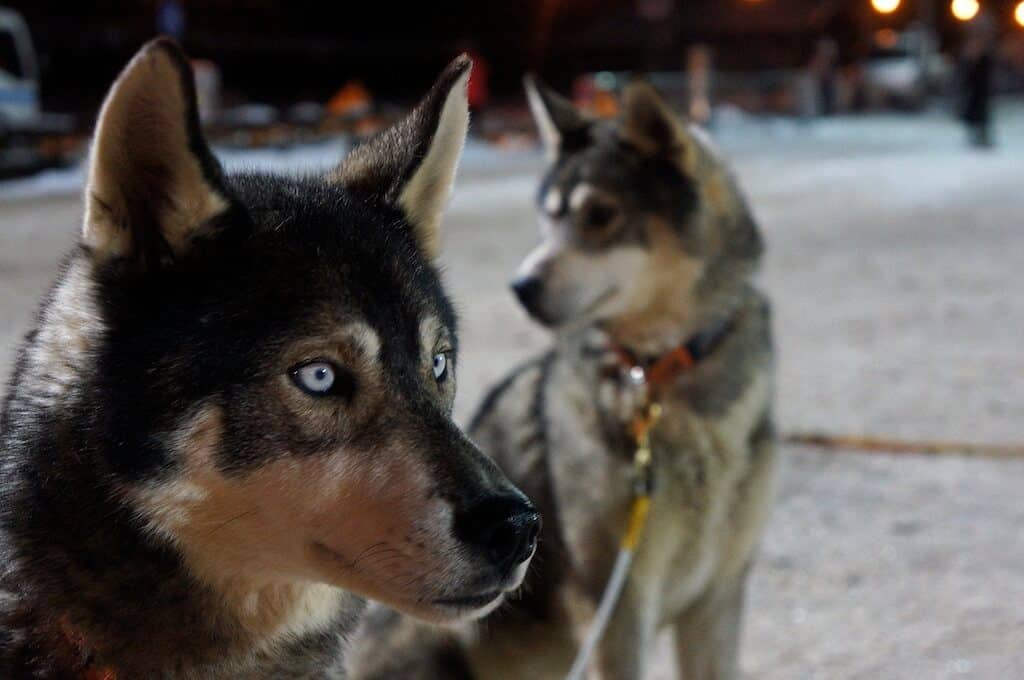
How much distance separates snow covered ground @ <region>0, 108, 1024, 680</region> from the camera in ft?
12.5

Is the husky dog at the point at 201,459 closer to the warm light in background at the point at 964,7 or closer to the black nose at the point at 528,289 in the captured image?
the black nose at the point at 528,289

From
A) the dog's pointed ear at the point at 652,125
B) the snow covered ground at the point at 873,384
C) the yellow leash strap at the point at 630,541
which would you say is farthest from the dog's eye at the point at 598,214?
the yellow leash strap at the point at 630,541

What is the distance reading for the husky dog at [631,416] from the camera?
327cm

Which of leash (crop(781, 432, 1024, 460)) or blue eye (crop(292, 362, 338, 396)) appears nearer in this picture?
blue eye (crop(292, 362, 338, 396))

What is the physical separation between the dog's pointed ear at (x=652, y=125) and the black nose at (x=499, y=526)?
7.38 feet

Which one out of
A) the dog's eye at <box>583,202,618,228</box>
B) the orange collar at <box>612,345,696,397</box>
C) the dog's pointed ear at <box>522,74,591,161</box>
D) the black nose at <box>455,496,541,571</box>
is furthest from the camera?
the dog's pointed ear at <box>522,74,591,161</box>

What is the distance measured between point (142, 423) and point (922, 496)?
391 cm

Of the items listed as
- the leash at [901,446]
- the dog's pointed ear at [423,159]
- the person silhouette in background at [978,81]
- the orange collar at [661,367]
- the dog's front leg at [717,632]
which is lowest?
the person silhouette in background at [978,81]

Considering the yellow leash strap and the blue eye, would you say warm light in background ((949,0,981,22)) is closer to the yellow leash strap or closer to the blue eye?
the yellow leash strap

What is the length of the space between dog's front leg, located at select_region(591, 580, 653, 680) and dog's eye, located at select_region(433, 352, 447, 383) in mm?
1398

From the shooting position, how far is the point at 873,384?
254 inches

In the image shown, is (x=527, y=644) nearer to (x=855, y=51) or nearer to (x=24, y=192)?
(x=24, y=192)

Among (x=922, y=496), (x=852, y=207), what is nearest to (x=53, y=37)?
(x=852, y=207)

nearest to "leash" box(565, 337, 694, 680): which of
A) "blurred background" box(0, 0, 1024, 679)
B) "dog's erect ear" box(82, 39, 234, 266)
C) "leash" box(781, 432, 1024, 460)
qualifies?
"blurred background" box(0, 0, 1024, 679)
